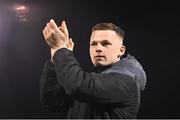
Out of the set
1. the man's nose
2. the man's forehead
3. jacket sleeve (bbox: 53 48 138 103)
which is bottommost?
jacket sleeve (bbox: 53 48 138 103)

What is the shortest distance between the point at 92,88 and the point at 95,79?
0.03 m

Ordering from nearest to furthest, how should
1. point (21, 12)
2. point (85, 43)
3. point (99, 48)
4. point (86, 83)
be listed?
point (86, 83) < point (99, 48) < point (21, 12) < point (85, 43)

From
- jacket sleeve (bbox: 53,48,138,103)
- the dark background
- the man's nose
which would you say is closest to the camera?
jacket sleeve (bbox: 53,48,138,103)

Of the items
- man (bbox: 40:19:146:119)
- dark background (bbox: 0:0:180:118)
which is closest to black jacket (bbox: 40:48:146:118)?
man (bbox: 40:19:146:119)

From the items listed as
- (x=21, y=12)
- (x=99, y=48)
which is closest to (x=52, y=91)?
(x=99, y=48)

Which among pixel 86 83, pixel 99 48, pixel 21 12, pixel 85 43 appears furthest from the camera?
pixel 85 43

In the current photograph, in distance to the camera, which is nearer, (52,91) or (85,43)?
(52,91)

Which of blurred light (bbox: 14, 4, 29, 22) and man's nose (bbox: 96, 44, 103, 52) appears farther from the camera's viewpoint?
blurred light (bbox: 14, 4, 29, 22)

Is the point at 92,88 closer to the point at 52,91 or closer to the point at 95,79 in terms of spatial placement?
the point at 95,79

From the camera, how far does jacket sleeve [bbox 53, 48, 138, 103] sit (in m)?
1.12

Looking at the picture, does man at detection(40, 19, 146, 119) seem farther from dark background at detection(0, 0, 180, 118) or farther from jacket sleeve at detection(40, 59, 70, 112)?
dark background at detection(0, 0, 180, 118)

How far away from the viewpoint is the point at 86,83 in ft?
3.70

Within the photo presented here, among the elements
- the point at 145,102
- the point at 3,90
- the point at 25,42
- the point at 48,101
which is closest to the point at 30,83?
the point at 3,90

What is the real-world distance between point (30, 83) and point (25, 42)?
63 centimetres
